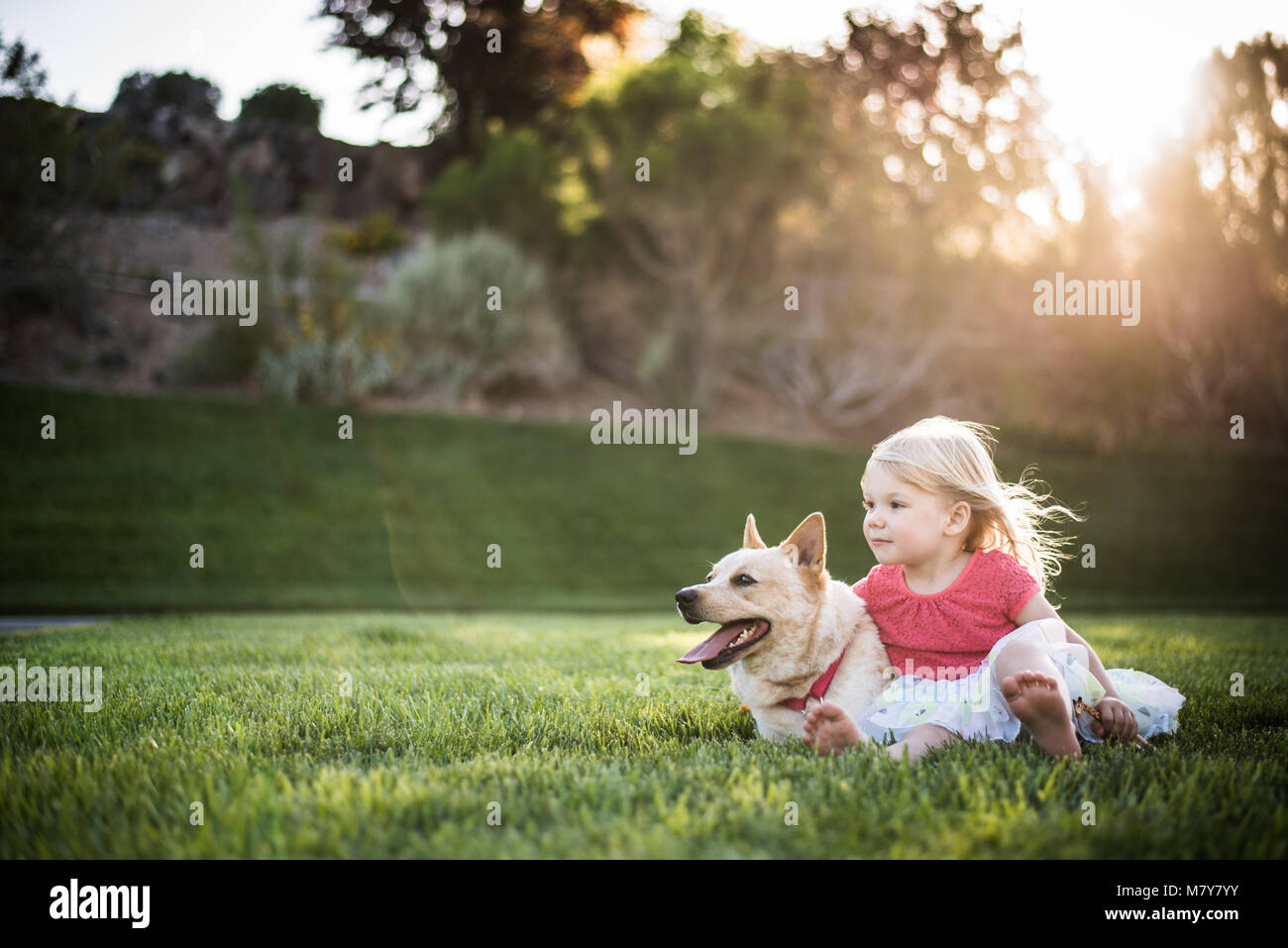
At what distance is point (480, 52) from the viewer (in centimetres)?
2822

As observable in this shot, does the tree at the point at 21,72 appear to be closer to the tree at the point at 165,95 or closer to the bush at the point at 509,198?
the tree at the point at 165,95

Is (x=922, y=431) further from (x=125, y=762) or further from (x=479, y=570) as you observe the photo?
(x=479, y=570)

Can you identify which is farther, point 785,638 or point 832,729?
point 785,638

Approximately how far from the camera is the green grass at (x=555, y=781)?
6.92 feet

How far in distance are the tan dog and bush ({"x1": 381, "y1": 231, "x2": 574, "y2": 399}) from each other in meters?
17.2

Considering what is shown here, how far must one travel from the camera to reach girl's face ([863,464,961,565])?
140 inches

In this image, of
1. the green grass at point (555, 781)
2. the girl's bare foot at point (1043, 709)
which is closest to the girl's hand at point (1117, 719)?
the green grass at point (555, 781)

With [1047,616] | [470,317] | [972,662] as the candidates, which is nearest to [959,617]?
[972,662]

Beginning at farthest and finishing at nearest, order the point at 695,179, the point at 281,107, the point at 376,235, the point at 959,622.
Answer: the point at 281,107
the point at 376,235
the point at 695,179
the point at 959,622

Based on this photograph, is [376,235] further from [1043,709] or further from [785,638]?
[1043,709]

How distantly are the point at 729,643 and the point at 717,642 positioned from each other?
52mm

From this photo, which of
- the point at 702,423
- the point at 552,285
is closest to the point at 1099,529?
the point at 702,423

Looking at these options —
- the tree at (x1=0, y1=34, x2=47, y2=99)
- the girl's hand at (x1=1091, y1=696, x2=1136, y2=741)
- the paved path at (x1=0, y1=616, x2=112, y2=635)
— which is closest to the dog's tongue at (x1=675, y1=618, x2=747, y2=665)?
the girl's hand at (x1=1091, y1=696, x2=1136, y2=741)
